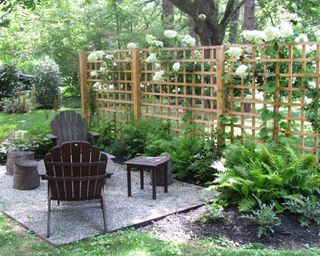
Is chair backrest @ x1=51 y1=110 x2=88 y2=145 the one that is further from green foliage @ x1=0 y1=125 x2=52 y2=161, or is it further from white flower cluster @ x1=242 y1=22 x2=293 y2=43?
white flower cluster @ x1=242 y1=22 x2=293 y2=43

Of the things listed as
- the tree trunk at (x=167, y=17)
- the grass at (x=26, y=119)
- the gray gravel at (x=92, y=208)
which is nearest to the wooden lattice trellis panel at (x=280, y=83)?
the gray gravel at (x=92, y=208)

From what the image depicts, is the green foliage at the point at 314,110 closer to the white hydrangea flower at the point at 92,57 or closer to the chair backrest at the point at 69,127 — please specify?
the chair backrest at the point at 69,127

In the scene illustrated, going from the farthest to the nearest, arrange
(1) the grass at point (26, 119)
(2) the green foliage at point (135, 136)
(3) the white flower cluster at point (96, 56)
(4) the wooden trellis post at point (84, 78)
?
(1) the grass at point (26, 119) < (4) the wooden trellis post at point (84, 78) < (3) the white flower cluster at point (96, 56) < (2) the green foliage at point (135, 136)

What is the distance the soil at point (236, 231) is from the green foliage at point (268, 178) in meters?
0.16

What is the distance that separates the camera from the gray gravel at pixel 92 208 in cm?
435

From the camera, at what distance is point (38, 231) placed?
168 inches

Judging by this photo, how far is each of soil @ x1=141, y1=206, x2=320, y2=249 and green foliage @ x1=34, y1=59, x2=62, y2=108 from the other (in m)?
10.7

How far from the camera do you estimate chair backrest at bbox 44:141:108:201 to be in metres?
4.29

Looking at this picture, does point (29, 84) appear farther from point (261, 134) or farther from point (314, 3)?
point (261, 134)

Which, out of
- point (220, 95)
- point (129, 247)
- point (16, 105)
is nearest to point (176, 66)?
point (220, 95)

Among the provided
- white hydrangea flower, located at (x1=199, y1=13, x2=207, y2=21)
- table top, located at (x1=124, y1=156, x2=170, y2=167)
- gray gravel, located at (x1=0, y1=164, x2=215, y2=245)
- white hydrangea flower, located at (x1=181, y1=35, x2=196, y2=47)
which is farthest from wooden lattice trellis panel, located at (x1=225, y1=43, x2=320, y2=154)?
white hydrangea flower, located at (x1=199, y1=13, x2=207, y2=21)

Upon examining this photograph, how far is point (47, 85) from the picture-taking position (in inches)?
576

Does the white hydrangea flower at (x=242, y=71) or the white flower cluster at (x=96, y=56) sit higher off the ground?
the white flower cluster at (x=96, y=56)

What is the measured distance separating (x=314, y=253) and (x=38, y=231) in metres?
2.44
